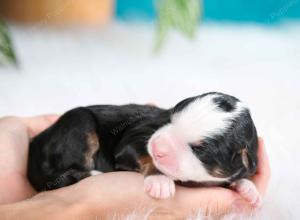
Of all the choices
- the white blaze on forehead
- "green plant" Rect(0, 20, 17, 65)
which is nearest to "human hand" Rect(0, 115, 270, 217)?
the white blaze on forehead

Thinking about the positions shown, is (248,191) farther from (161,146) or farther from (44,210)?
(44,210)

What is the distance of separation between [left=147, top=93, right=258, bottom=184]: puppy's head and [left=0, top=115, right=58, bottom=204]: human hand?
617 mm

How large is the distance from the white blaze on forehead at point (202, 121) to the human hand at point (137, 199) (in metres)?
0.26

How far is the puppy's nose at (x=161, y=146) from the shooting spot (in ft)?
4.95

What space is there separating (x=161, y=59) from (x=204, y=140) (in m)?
2.79

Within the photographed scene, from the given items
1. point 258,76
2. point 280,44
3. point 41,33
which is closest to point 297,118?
point 258,76

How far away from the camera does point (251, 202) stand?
5.91ft

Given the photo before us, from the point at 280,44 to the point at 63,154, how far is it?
318 cm

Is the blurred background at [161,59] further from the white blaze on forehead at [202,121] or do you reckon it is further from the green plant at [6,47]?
the white blaze on forehead at [202,121]

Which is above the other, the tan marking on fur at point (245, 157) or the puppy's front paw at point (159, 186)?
the tan marking on fur at point (245, 157)

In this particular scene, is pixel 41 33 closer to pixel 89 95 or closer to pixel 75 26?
pixel 75 26

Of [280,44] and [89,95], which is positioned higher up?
[280,44]

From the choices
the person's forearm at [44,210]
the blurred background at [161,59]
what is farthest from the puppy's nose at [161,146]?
the blurred background at [161,59]

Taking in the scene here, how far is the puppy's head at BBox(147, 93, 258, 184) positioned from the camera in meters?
1.51
